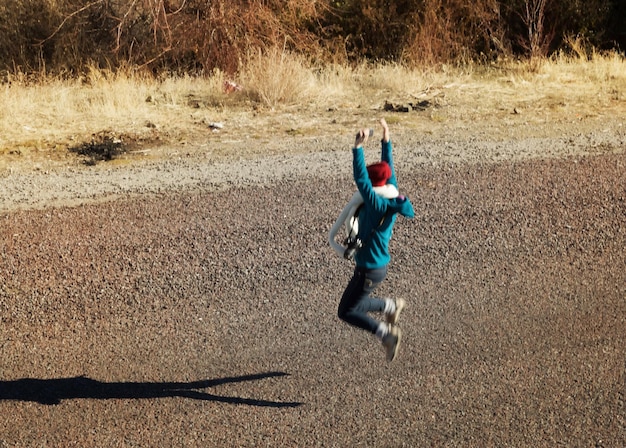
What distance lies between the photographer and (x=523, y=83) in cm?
1364

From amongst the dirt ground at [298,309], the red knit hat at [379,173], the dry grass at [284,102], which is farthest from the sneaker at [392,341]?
the dry grass at [284,102]

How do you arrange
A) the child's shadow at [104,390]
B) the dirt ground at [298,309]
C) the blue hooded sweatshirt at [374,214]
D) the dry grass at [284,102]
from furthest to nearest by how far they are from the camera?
the dry grass at [284,102] → the child's shadow at [104,390] → the dirt ground at [298,309] → the blue hooded sweatshirt at [374,214]

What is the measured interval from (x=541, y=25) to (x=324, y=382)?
1270 centimetres

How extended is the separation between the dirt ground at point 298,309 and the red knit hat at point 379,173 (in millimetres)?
1366

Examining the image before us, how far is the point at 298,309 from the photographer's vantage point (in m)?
5.92

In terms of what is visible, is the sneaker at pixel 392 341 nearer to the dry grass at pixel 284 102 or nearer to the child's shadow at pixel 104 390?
the child's shadow at pixel 104 390

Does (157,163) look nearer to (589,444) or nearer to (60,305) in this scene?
(60,305)

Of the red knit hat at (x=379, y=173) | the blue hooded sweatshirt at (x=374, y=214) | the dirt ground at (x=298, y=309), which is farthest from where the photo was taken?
the dirt ground at (x=298, y=309)

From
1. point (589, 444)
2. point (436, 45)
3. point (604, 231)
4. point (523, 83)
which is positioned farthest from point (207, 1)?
point (589, 444)

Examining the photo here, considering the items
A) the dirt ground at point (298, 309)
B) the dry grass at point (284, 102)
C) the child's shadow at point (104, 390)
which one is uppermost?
the dry grass at point (284, 102)

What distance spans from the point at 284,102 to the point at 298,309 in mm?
6971

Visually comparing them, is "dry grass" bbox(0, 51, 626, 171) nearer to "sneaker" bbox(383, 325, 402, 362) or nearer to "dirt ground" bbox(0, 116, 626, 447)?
"dirt ground" bbox(0, 116, 626, 447)

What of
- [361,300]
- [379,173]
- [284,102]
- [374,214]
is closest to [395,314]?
[361,300]

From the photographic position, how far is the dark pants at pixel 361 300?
15.5 ft
